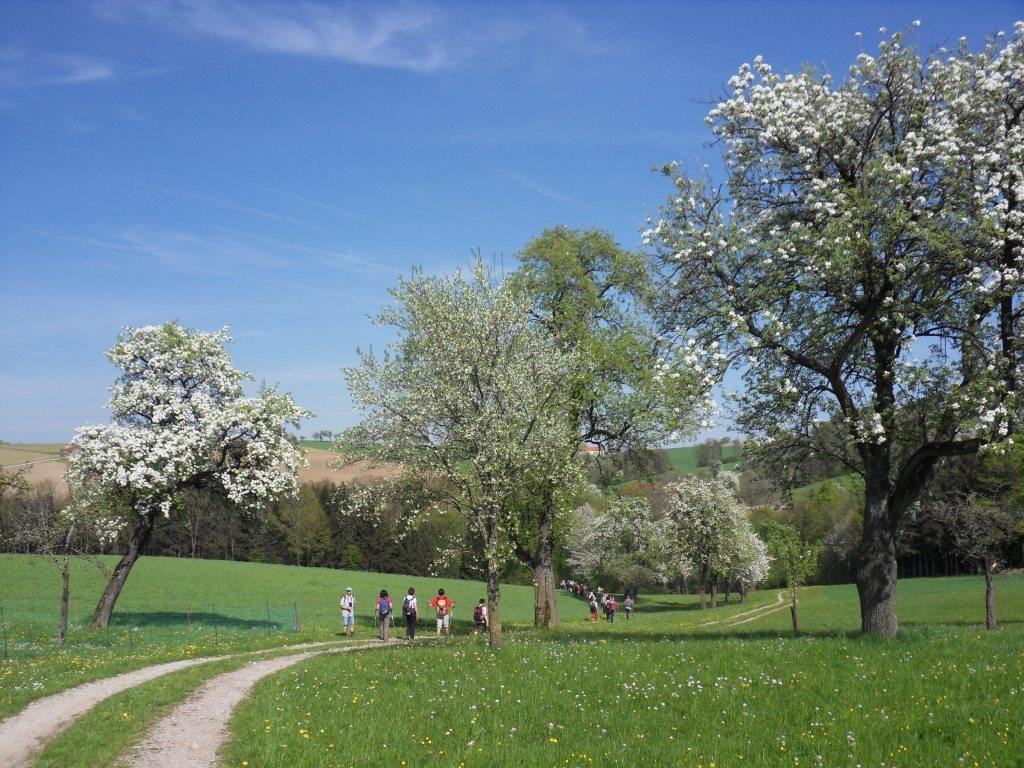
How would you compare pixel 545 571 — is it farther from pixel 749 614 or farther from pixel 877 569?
pixel 749 614

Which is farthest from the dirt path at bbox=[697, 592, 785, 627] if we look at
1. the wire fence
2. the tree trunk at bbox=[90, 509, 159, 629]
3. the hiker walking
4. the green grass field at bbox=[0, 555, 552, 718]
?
the tree trunk at bbox=[90, 509, 159, 629]

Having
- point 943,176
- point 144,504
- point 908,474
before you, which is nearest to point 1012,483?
point 908,474

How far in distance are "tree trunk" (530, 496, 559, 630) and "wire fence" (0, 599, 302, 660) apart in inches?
444

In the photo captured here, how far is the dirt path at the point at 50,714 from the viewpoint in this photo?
494 inches

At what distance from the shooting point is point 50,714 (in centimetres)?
1495

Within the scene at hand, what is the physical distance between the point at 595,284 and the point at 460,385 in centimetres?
1722

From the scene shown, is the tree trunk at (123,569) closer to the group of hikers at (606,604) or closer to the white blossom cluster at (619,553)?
the group of hikers at (606,604)

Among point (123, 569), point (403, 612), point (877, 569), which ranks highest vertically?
point (877, 569)

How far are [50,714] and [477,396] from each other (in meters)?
12.1

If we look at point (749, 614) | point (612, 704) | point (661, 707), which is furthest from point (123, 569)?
point (749, 614)

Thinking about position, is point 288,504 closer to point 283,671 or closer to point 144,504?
point 144,504

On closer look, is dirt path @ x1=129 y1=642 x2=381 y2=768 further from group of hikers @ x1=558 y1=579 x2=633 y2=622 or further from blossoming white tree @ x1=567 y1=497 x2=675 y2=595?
blossoming white tree @ x1=567 y1=497 x2=675 y2=595

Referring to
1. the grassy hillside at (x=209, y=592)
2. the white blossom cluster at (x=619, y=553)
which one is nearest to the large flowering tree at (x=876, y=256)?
the grassy hillside at (x=209, y=592)

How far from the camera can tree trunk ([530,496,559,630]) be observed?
3356cm
